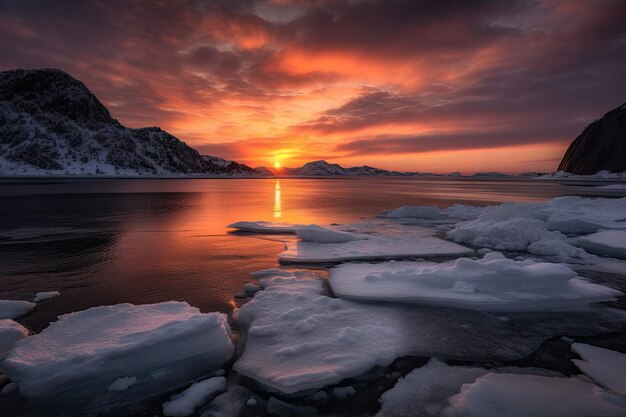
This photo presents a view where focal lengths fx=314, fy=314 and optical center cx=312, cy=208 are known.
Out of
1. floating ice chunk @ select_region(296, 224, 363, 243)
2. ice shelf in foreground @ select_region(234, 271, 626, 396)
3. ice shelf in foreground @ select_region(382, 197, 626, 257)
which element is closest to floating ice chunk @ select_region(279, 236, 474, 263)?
floating ice chunk @ select_region(296, 224, 363, 243)

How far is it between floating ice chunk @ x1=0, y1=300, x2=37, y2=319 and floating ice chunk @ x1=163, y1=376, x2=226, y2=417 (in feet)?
13.4

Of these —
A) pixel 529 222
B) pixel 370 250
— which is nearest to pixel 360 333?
pixel 370 250

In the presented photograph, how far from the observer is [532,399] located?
351 cm

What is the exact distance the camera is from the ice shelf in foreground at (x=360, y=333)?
405cm

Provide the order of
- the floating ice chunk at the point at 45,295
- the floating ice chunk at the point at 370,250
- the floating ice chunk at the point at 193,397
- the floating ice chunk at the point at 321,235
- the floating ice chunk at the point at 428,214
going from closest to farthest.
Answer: the floating ice chunk at the point at 193,397 → the floating ice chunk at the point at 45,295 → the floating ice chunk at the point at 370,250 → the floating ice chunk at the point at 321,235 → the floating ice chunk at the point at 428,214

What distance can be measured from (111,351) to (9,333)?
87.5 inches

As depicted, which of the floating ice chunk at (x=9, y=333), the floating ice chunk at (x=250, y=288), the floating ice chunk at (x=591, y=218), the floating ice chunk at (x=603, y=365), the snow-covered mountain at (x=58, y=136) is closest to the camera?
the floating ice chunk at (x=603, y=365)

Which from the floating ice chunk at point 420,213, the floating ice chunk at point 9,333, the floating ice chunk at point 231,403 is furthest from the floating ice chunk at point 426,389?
the floating ice chunk at point 420,213

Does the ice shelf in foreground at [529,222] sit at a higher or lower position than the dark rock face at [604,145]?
lower

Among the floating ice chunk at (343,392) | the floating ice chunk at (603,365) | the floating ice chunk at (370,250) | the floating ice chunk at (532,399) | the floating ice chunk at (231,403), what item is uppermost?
the floating ice chunk at (370,250)

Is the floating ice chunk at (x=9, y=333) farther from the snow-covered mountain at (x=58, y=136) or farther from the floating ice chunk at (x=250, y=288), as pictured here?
the snow-covered mountain at (x=58, y=136)

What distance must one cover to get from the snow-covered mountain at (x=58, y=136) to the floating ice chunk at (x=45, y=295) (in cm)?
17873

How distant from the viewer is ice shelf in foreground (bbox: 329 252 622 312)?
6.21 m

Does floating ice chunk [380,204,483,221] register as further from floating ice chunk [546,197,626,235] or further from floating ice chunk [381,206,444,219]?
floating ice chunk [546,197,626,235]
